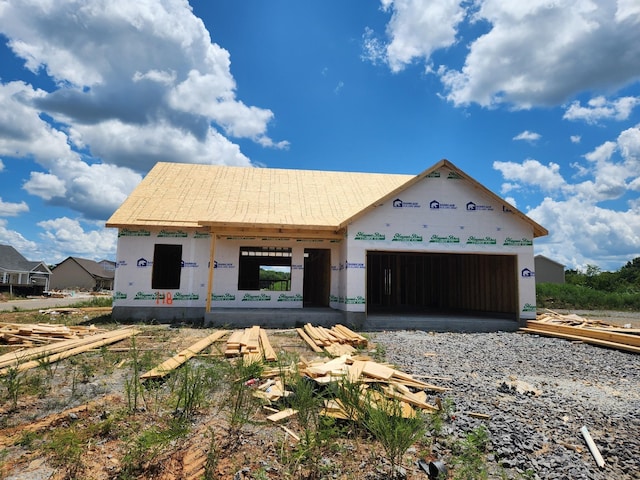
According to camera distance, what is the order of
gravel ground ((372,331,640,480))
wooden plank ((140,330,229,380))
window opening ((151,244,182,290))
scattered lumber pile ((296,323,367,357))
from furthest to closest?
window opening ((151,244,182,290)), scattered lumber pile ((296,323,367,357)), wooden plank ((140,330,229,380)), gravel ground ((372,331,640,480))

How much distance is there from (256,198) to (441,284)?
9898 millimetres

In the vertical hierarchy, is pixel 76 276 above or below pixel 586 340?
above

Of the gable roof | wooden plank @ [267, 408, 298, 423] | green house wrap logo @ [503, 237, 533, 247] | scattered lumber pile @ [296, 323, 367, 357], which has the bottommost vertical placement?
wooden plank @ [267, 408, 298, 423]

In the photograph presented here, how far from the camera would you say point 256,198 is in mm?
15695

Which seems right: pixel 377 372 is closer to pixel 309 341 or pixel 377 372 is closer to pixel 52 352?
pixel 309 341

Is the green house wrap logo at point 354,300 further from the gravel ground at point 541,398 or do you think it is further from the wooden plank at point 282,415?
the wooden plank at point 282,415

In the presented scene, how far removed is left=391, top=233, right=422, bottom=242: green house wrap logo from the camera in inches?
496

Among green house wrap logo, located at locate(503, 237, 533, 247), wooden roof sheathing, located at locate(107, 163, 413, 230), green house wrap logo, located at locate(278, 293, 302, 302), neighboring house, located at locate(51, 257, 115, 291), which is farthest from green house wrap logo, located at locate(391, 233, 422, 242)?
neighboring house, located at locate(51, 257, 115, 291)

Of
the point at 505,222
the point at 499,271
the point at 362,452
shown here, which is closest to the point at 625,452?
the point at 362,452

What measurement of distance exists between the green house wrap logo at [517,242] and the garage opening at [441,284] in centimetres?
58

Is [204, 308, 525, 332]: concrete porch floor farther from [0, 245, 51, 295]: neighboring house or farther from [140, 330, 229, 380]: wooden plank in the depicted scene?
[0, 245, 51, 295]: neighboring house

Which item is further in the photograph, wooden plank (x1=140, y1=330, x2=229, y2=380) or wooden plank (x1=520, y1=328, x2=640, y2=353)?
wooden plank (x1=520, y1=328, x2=640, y2=353)

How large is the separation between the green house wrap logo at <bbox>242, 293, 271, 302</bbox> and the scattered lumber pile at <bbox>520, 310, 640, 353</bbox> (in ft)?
28.6

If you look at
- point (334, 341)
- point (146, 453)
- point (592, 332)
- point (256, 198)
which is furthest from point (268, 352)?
point (256, 198)
